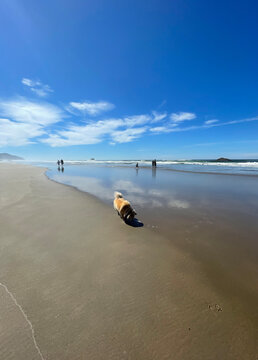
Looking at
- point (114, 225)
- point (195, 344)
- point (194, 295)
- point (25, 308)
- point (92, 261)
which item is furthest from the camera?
point (114, 225)

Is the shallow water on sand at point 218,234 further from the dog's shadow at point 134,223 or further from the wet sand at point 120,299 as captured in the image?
the dog's shadow at point 134,223

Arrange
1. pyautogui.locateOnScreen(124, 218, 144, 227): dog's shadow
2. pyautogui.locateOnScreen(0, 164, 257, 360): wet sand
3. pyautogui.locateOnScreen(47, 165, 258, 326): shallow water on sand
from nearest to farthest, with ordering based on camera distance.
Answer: pyautogui.locateOnScreen(0, 164, 257, 360): wet sand, pyautogui.locateOnScreen(47, 165, 258, 326): shallow water on sand, pyautogui.locateOnScreen(124, 218, 144, 227): dog's shadow

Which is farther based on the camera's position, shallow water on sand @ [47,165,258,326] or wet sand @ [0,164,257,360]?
shallow water on sand @ [47,165,258,326]

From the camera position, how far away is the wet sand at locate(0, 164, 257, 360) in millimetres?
1690

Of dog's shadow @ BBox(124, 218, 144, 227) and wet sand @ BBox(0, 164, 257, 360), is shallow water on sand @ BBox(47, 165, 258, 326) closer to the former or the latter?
wet sand @ BBox(0, 164, 257, 360)

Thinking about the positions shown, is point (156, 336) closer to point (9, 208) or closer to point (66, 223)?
point (66, 223)

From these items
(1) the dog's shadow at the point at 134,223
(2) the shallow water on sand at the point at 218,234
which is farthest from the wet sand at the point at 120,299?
(1) the dog's shadow at the point at 134,223

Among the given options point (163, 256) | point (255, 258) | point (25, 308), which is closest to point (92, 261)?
point (25, 308)

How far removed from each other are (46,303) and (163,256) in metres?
2.15

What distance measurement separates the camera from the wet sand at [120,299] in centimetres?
169

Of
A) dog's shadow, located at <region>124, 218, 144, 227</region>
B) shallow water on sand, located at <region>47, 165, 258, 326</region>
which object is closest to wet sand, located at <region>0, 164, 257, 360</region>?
shallow water on sand, located at <region>47, 165, 258, 326</region>

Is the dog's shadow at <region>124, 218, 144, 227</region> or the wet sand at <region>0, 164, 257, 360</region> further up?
the dog's shadow at <region>124, 218, 144, 227</region>

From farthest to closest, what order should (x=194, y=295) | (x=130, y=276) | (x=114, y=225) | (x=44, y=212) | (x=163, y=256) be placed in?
(x=44, y=212), (x=114, y=225), (x=163, y=256), (x=130, y=276), (x=194, y=295)

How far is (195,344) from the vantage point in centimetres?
172
